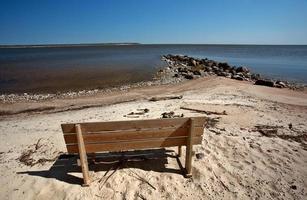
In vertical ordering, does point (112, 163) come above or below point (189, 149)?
below

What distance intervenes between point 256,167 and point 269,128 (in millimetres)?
2664

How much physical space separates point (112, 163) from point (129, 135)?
126 centimetres

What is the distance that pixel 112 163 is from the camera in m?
5.17

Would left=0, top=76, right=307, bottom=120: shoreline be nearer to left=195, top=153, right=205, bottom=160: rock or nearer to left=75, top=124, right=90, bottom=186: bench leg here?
left=75, top=124, right=90, bottom=186: bench leg

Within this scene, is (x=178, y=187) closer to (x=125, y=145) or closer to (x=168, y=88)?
(x=125, y=145)

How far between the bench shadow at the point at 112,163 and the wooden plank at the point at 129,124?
3.88 ft

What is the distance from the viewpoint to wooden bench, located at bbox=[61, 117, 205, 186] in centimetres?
416

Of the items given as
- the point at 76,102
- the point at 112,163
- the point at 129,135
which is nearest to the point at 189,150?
the point at 129,135

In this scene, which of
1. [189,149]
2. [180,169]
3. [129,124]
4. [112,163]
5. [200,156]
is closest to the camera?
[129,124]

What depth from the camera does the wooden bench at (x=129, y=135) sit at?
13.6 feet

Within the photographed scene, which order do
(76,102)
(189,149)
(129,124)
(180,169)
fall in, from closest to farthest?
(129,124) → (189,149) → (180,169) → (76,102)

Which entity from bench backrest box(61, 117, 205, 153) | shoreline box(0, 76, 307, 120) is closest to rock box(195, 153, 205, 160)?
bench backrest box(61, 117, 205, 153)

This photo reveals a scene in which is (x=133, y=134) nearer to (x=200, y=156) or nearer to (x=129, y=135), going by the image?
(x=129, y=135)

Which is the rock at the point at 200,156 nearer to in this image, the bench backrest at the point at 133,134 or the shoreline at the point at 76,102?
the bench backrest at the point at 133,134
